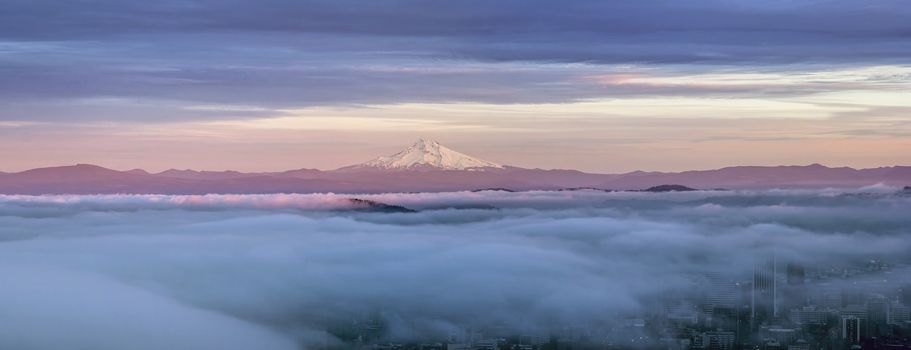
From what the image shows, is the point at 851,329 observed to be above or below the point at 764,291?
below

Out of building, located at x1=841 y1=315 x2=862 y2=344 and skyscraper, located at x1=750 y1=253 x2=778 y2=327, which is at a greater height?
skyscraper, located at x1=750 y1=253 x2=778 y2=327

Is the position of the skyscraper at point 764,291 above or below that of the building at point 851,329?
above

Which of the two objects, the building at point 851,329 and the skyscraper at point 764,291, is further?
the skyscraper at point 764,291

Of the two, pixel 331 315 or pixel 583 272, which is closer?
pixel 331 315

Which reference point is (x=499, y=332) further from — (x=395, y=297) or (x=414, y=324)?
(x=395, y=297)

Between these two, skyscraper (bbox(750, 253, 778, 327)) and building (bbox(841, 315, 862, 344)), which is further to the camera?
skyscraper (bbox(750, 253, 778, 327))

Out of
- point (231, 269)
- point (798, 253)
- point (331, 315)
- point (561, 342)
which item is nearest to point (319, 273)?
point (231, 269)

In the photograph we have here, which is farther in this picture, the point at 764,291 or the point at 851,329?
the point at 764,291

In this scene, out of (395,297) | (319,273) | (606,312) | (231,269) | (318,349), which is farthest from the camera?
(231,269)

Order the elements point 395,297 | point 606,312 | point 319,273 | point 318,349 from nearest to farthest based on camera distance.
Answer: point 318,349
point 606,312
point 395,297
point 319,273

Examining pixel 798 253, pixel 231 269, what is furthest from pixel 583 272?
pixel 231 269
